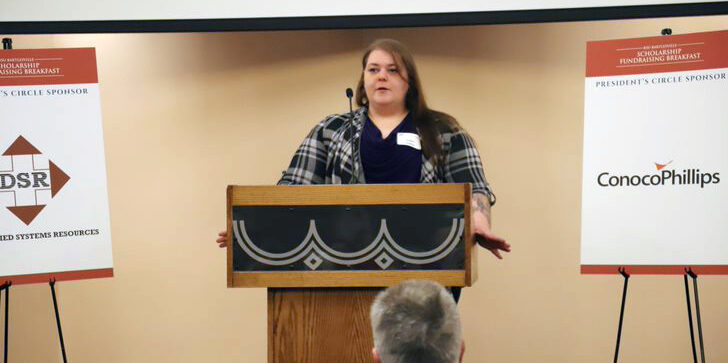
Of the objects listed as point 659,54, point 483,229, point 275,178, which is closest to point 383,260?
point 483,229

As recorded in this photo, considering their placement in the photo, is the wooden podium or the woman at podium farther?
the woman at podium

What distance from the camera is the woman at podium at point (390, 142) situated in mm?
2555

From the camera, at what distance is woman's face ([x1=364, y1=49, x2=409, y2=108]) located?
2.62 metres

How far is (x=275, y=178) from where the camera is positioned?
394cm

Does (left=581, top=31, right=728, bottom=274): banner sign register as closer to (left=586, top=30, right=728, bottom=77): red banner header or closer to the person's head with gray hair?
(left=586, top=30, right=728, bottom=77): red banner header

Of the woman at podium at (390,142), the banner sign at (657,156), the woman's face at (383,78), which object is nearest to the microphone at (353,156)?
the woman at podium at (390,142)

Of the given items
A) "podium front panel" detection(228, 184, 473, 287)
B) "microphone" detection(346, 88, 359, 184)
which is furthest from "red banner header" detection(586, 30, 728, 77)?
"podium front panel" detection(228, 184, 473, 287)

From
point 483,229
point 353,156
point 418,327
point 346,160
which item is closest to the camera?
point 418,327

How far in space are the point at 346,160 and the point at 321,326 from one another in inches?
30.0

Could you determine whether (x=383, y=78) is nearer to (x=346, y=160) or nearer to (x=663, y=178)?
(x=346, y=160)

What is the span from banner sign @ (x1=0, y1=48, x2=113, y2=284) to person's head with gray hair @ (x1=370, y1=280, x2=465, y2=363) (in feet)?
6.49

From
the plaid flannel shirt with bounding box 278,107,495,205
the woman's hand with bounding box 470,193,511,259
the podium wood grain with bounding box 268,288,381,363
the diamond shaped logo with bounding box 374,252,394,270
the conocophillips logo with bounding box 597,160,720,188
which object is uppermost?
the plaid flannel shirt with bounding box 278,107,495,205

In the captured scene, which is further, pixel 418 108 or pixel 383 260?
pixel 418 108

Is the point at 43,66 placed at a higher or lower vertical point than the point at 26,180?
higher
